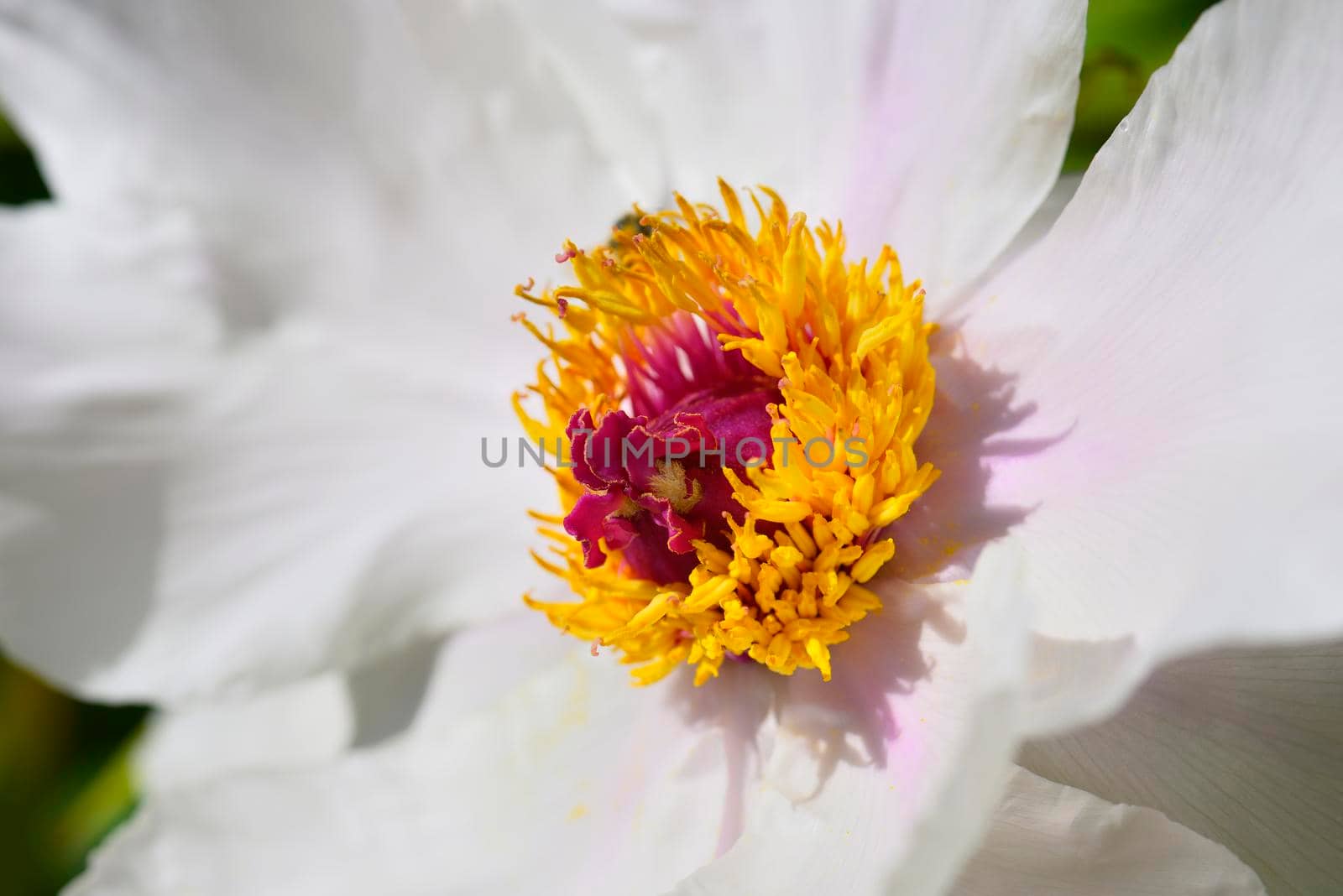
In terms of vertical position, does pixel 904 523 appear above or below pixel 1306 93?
below

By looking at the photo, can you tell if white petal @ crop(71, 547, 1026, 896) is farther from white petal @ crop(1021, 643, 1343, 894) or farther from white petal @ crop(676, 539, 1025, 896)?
white petal @ crop(1021, 643, 1343, 894)

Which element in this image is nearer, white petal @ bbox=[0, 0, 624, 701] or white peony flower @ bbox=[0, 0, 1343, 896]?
white peony flower @ bbox=[0, 0, 1343, 896]

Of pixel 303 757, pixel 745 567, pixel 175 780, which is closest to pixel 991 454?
pixel 745 567

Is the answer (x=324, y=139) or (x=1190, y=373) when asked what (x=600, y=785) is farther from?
(x=324, y=139)

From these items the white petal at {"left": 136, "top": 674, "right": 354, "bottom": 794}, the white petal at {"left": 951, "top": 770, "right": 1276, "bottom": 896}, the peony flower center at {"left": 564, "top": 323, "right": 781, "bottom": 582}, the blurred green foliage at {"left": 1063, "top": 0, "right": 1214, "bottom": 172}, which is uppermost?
the blurred green foliage at {"left": 1063, "top": 0, "right": 1214, "bottom": 172}

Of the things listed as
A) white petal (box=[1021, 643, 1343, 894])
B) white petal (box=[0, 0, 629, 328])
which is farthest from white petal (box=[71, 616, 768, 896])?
white petal (box=[0, 0, 629, 328])

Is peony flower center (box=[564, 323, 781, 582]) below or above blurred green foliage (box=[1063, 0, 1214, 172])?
below

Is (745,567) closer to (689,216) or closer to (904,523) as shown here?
(904,523)
